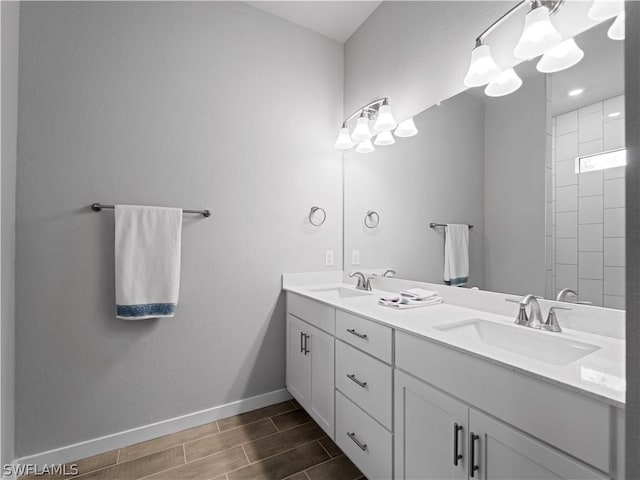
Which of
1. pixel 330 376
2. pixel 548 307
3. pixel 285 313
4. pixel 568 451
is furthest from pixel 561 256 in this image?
pixel 285 313

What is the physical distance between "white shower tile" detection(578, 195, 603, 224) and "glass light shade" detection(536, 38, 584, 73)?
507 millimetres

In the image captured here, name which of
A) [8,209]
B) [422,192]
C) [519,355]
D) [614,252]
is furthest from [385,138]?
[8,209]

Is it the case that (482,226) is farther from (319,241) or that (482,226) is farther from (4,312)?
(4,312)

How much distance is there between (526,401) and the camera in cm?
74

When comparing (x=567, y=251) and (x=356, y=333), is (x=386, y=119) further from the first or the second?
(x=356, y=333)

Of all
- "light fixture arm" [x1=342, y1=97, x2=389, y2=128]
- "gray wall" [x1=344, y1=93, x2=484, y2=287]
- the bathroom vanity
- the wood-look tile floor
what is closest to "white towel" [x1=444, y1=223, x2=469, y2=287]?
"gray wall" [x1=344, y1=93, x2=484, y2=287]

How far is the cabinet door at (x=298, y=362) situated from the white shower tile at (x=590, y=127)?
157cm

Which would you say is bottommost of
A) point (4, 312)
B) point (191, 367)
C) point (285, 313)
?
point (191, 367)

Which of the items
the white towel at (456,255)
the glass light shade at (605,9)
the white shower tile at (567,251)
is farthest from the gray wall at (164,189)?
the glass light shade at (605,9)

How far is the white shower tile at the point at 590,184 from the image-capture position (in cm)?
101

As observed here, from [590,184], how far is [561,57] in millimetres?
498

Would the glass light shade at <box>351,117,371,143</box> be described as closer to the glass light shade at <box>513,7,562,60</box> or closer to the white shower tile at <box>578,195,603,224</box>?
the glass light shade at <box>513,7,562,60</box>

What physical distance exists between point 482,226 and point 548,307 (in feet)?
1.43

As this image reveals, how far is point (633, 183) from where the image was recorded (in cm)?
28
